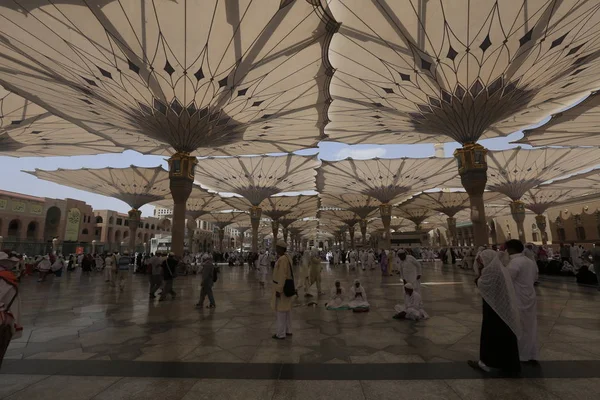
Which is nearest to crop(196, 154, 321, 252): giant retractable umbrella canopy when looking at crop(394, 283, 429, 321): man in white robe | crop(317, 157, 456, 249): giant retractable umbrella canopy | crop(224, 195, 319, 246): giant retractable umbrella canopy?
crop(317, 157, 456, 249): giant retractable umbrella canopy

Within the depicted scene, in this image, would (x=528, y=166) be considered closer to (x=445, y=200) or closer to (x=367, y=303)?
(x=445, y=200)

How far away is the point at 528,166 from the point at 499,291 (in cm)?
2860

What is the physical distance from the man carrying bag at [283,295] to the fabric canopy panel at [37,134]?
18.8 m

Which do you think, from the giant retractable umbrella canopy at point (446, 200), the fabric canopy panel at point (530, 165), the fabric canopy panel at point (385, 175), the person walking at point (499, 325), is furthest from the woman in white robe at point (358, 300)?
the giant retractable umbrella canopy at point (446, 200)

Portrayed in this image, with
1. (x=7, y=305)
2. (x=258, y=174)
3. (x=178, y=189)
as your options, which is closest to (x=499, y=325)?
(x=7, y=305)

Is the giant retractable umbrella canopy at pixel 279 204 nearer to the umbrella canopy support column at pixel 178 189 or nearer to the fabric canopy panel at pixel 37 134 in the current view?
the fabric canopy panel at pixel 37 134

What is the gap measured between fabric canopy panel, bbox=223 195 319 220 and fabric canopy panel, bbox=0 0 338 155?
2342cm

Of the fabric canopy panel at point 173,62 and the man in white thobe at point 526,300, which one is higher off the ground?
the fabric canopy panel at point 173,62

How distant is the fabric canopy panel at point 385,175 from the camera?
26562 millimetres

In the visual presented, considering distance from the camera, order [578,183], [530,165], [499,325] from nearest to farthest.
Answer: [499,325] → [530,165] → [578,183]

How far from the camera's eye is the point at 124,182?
94.6 ft

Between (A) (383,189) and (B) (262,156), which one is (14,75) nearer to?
(B) (262,156)

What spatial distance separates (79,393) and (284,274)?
9.76ft

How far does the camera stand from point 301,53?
11.5 m
